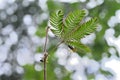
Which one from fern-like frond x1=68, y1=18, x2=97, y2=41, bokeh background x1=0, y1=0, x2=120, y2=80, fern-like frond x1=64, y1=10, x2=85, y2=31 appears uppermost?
bokeh background x1=0, y1=0, x2=120, y2=80

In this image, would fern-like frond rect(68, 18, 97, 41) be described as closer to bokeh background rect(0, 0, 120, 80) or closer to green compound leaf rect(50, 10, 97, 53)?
green compound leaf rect(50, 10, 97, 53)

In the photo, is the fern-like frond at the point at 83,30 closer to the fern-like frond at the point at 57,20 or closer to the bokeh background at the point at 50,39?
the fern-like frond at the point at 57,20

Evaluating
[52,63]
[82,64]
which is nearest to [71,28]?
[52,63]

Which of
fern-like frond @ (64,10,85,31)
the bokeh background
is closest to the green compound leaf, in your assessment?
fern-like frond @ (64,10,85,31)

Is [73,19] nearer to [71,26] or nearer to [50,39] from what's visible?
[71,26]

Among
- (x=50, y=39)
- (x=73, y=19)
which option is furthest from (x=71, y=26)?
(x=50, y=39)

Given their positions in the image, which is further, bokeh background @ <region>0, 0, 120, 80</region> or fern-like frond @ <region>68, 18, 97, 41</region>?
bokeh background @ <region>0, 0, 120, 80</region>

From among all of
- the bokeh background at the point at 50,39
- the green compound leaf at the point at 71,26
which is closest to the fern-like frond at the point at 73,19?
the green compound leaf at the point at 71,26
